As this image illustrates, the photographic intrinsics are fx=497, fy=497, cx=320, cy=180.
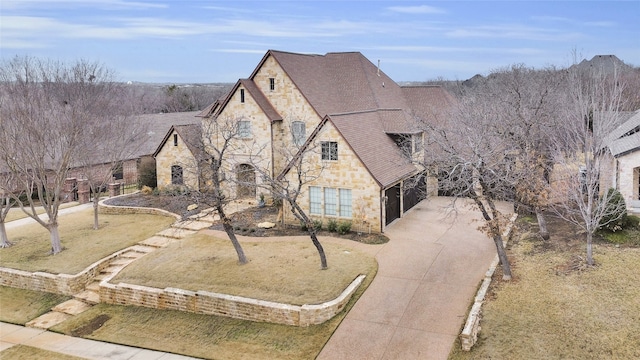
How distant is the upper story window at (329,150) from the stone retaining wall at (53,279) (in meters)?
11.5

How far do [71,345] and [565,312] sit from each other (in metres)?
16.5

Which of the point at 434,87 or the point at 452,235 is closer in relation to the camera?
the point at 452,235

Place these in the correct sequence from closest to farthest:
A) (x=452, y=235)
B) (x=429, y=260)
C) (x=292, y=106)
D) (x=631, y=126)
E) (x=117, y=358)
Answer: (x=117, y=358), (x=429, y=260), (x=452, y=235), (x=631, y=126), (x=292, y=106)

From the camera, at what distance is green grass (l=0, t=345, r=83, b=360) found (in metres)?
16.6

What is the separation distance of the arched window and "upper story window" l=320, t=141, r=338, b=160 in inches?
527

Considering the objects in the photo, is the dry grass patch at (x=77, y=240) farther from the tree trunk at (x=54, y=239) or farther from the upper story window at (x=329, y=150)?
the upper story window at (x=329, y=150)

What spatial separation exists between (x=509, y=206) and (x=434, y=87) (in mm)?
11972

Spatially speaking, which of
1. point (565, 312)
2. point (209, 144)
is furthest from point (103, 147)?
point (565, 312)

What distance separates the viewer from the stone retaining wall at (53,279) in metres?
21.6

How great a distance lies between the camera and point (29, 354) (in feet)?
55.5

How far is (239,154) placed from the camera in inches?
1289

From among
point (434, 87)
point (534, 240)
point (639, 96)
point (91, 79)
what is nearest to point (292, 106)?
point (434, 87)

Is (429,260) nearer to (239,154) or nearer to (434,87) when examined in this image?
(239,154)

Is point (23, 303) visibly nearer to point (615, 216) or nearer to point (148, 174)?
point (148, 174)
